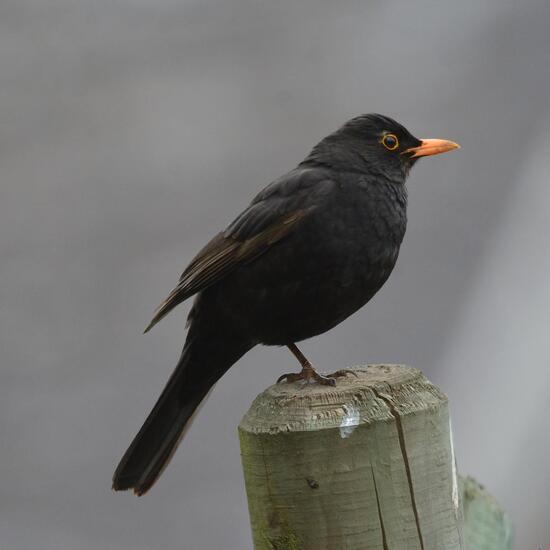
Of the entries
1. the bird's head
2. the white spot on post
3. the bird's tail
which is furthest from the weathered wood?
the bird's head

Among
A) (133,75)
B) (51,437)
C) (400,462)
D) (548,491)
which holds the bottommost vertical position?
(548,491)

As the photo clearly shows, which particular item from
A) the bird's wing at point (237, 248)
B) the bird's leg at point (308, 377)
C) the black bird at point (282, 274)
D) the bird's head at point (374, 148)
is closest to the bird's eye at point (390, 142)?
the bird's head at point (374, 148)

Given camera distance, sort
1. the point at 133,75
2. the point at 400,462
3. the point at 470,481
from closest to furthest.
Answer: the point at 400,462, the point at 470,481, the point at 133,75

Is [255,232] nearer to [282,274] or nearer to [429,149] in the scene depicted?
[282,274]

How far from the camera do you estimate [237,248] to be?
3998 mm

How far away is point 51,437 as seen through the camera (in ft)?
19.1

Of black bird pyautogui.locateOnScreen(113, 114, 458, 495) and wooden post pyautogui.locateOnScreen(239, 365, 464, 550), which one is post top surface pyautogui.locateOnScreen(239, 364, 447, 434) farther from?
black bird pyautogui.locateOnScreen(113, 114, 458, 495)

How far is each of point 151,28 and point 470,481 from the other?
20.0 ft

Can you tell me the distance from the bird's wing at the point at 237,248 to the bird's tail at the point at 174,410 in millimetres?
259

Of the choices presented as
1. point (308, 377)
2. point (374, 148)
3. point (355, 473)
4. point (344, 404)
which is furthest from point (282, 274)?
point (355, 473)

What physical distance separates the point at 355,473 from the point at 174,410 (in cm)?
158

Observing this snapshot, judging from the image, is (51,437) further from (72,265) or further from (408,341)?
(408,341)

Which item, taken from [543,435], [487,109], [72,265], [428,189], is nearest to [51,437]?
[72,265]

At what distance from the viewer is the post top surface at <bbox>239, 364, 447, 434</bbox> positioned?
2.62m
